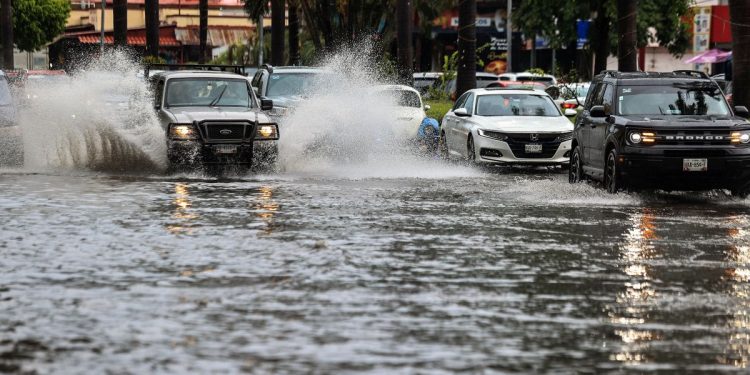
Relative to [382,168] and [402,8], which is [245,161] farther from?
[402,8]

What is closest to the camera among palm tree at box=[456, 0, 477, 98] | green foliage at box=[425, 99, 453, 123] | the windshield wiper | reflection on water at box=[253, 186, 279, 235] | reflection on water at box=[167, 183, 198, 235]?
reflection on water at box=[167, 183, 198, 235]

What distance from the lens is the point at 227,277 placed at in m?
11.4

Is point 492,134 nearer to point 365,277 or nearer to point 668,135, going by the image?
point 668,135

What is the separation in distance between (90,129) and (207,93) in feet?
8.39

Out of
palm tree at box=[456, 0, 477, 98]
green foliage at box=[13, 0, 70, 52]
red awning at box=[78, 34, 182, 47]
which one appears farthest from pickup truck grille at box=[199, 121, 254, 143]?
green foliage at box=[13, 0, 70, 52]

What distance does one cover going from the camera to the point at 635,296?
10.7m

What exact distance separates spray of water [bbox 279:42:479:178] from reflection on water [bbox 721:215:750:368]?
9354 millimetres

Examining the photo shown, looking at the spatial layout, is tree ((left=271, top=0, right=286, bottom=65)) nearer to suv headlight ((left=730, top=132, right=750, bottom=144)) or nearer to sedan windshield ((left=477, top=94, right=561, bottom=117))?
sedan windshield ((left=477, top=94, right=561, bottom=117))

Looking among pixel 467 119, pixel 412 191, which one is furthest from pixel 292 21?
pixel 412 191

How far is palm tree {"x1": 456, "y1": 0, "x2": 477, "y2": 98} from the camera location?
34.4 metres

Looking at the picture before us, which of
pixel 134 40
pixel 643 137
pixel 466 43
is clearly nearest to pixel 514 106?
pixel 643 137

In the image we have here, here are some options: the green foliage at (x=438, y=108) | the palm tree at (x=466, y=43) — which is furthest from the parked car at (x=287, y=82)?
the palm tree at (x=466, y=43)

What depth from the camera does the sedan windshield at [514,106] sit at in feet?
87.7

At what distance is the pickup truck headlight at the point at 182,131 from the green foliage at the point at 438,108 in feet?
31.1
